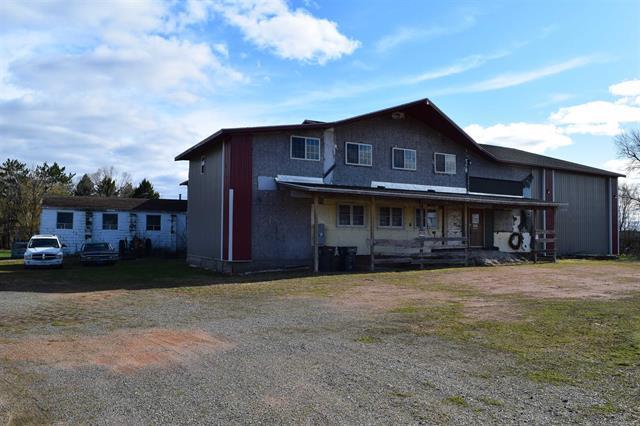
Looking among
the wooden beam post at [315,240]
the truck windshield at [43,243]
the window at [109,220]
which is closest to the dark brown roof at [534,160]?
the wooden beam post at [315,240]

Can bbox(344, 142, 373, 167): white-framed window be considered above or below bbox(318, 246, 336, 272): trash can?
above

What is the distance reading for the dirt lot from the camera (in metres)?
4.90

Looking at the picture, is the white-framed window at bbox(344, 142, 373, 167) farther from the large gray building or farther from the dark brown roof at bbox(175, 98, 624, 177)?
the dark brown roof at bbox(175, 98, 624, 177)

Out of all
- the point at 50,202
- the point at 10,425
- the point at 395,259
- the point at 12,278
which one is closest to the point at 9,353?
the point at 10,425

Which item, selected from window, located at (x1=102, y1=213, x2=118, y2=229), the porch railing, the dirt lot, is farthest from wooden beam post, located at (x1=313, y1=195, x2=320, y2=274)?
window, located at (x1=102, y1=213, x2=118, y2=229)

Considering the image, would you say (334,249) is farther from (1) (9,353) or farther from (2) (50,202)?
(2) (50,202)

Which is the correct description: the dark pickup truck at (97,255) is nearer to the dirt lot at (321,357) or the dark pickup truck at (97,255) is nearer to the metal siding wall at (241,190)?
the metal siding wall at (241,190)

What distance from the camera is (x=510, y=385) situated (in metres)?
5.65

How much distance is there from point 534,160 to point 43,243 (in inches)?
1046

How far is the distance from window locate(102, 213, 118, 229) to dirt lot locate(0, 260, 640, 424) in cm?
2091

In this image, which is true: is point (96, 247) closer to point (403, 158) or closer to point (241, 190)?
point (241, 190)

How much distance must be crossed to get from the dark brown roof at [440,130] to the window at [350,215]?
11.6 ft

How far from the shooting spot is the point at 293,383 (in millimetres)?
5719

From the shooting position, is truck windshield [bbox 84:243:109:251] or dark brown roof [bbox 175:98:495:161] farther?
truck windshield [bbox 84:243:109:251]
